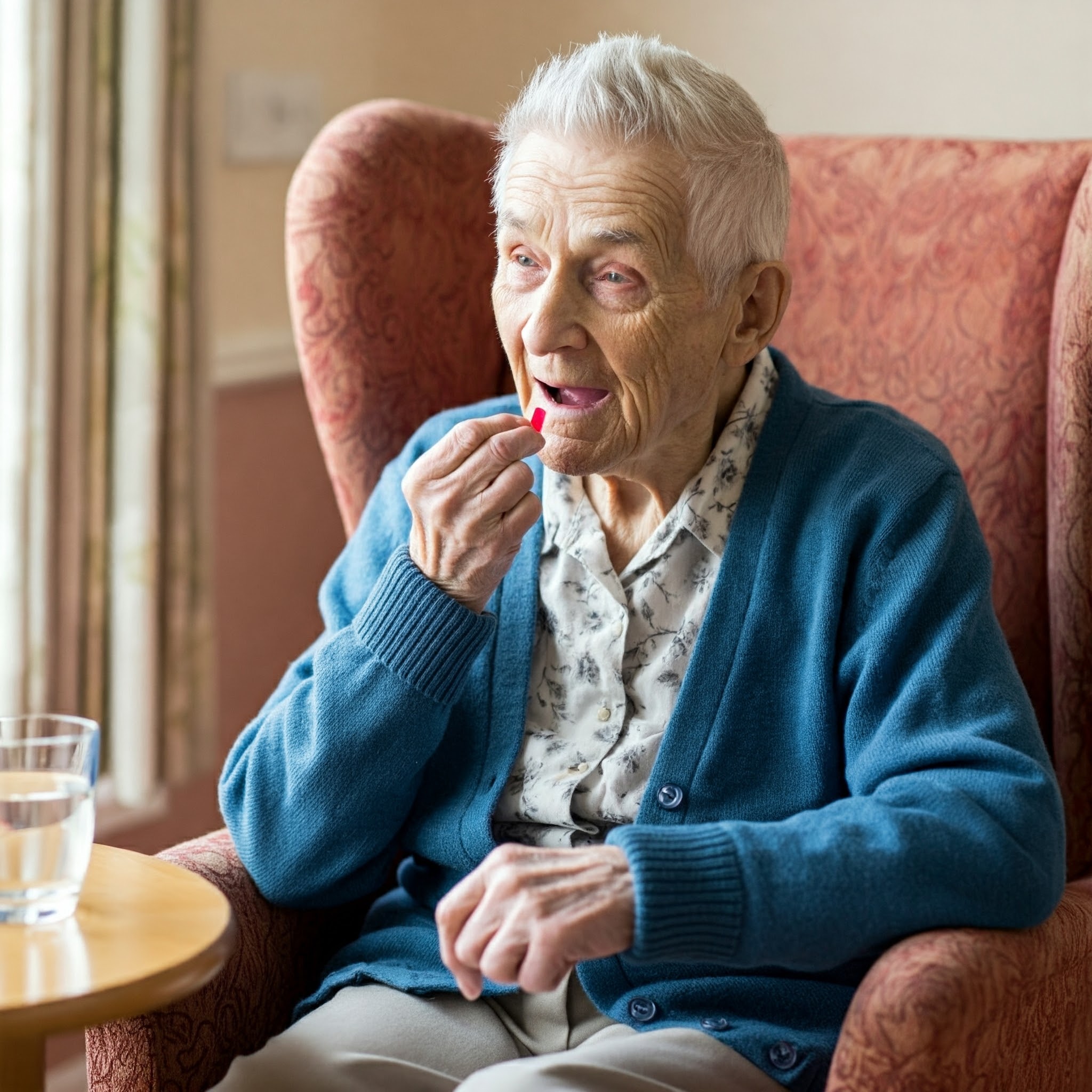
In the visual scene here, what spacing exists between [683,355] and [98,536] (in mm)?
1174

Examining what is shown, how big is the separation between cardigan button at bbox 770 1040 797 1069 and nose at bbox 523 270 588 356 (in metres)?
0.65

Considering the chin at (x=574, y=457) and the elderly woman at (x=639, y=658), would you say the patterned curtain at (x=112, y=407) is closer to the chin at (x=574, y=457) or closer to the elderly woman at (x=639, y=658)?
the elderly woman at (x=639, y=658)

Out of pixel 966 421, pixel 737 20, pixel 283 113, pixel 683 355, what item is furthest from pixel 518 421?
pixel 283 113

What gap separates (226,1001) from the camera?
1389mm

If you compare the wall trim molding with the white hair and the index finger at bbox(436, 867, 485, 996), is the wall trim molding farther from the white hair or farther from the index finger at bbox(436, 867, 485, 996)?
the index finger at bbox(436, 867, 485, 996)

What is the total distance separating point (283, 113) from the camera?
2.65 m

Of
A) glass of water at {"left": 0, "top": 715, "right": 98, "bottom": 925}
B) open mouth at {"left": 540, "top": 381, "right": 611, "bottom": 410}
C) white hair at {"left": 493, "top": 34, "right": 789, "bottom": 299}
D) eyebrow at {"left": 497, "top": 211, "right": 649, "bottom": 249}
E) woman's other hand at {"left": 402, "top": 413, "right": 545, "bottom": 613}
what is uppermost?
white hair at {"left": 493, "top": 34, "right": 789, "bottom": 299}

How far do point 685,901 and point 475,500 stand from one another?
436mm

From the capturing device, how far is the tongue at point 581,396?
1392 millimetres

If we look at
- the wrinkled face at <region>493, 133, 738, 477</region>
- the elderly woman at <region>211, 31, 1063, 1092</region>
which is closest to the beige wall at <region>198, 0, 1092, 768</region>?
the elderly woman at <region>211, 31, 1063, 1092</region>

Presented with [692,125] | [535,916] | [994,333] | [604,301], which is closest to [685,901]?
[535,916]

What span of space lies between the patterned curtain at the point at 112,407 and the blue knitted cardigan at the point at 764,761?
2.56 ft

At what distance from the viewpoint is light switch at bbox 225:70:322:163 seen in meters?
2.55

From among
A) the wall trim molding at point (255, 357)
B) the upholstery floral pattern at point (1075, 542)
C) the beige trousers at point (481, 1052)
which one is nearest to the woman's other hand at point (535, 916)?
the beige trousers at point (481, 1052)
